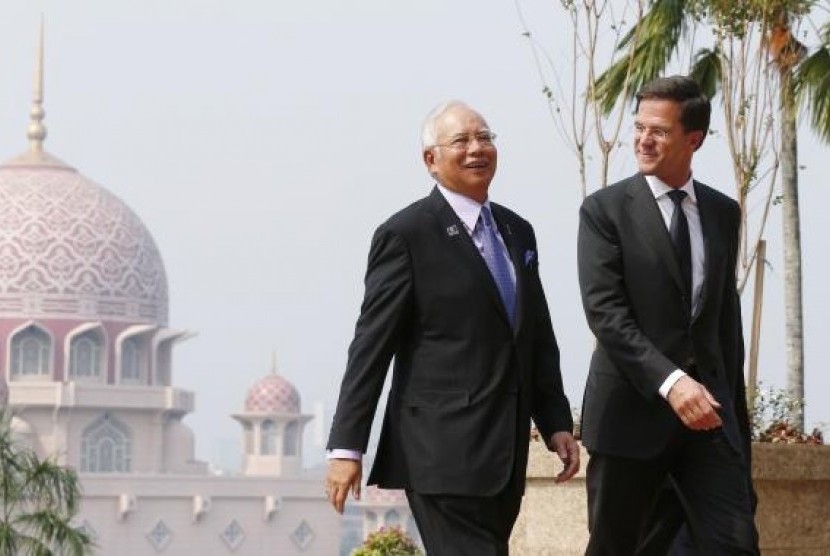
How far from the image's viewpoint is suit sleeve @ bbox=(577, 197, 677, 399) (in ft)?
14.0

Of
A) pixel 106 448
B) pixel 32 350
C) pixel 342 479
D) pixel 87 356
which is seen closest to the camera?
pixel 342 479

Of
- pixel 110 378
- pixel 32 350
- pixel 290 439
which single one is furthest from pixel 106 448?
pixel 290 439

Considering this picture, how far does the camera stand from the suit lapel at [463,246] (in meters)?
4.23

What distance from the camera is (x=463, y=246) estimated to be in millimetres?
4281

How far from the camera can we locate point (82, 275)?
68562 millimetres

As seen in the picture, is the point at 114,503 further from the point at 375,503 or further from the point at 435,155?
the point at 435,155

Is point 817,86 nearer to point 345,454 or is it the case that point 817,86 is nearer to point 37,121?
point 345,454

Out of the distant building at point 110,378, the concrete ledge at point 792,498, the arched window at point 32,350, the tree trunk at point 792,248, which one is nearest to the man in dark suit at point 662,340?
the concrete ledge at point 792,498

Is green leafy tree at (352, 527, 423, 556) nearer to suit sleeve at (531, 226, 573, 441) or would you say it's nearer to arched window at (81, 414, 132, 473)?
suit sleeve at (531, 226, 573, 441)

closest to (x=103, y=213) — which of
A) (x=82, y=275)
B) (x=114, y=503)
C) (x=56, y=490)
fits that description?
(x=82, y=275)

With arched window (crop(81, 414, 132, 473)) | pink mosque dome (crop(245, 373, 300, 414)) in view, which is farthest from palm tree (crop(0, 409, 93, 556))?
pink mosque dome (crop(245, 373, 300, 414))

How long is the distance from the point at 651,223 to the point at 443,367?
1.71 ft

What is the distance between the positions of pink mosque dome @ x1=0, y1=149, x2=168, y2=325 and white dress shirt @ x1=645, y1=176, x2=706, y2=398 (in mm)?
64362

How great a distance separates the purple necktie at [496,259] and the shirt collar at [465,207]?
0.02 m
